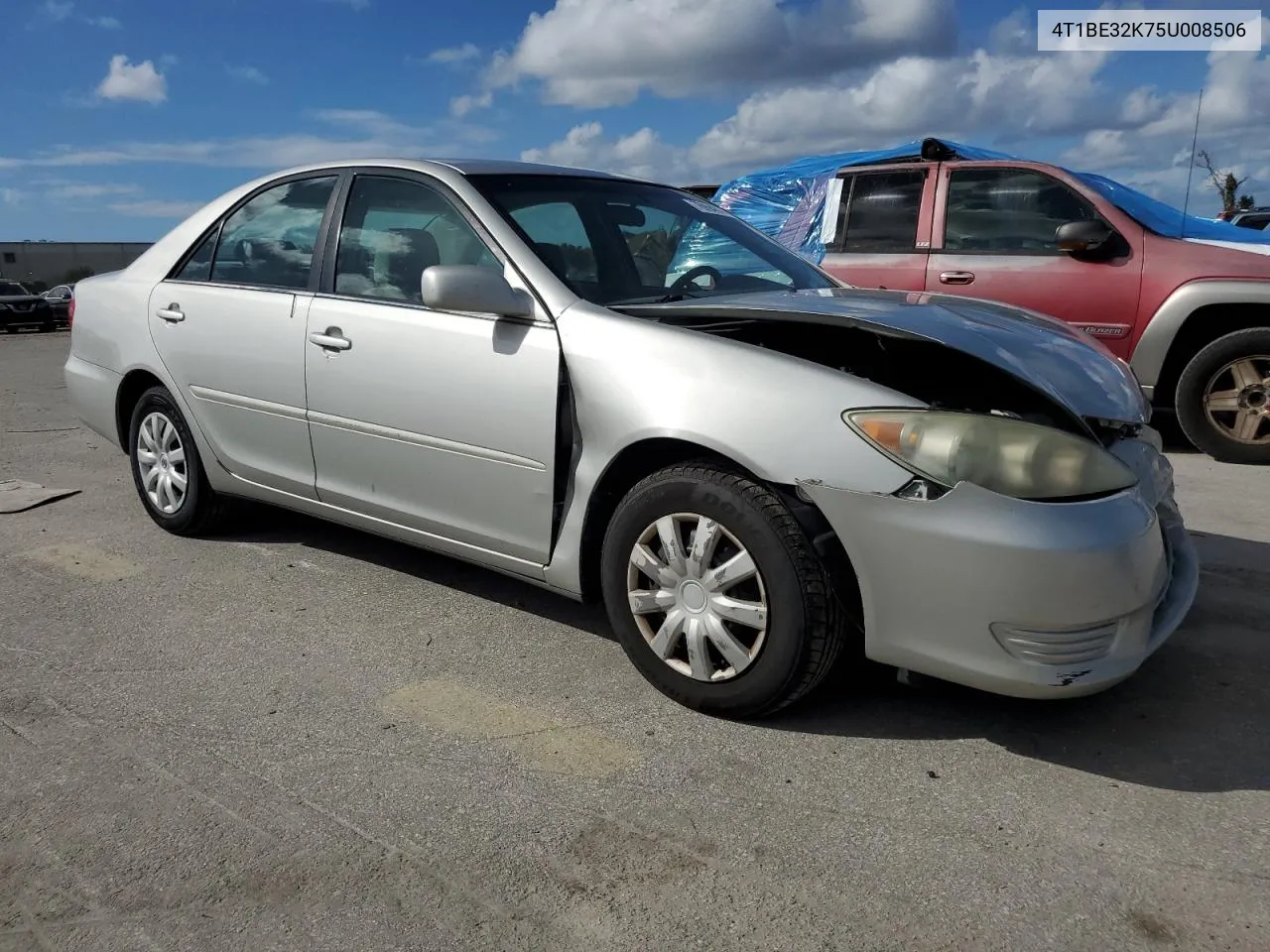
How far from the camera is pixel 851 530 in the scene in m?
2.65

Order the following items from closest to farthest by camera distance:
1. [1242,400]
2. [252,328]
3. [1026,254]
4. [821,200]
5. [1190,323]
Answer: [252,328]
[1242,400]
[1190,323]
[1026,254]
[821,200]

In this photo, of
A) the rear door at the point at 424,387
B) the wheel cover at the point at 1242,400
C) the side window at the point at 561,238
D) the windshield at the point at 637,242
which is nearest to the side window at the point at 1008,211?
the wheel cover at the point at 1242,400

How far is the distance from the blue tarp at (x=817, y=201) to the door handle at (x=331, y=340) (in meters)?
3.66

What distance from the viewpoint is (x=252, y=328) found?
408cm

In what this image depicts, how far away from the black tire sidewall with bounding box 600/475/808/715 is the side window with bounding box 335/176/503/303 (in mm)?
1016

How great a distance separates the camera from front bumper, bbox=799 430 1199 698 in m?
2.50

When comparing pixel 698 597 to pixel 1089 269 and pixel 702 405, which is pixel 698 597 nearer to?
pixel 702 405

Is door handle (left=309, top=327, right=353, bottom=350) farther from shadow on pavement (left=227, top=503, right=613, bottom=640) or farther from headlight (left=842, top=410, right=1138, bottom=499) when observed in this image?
headlight (left=842, top=410, right=1138, bottom=499)

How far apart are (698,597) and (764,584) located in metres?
0.23

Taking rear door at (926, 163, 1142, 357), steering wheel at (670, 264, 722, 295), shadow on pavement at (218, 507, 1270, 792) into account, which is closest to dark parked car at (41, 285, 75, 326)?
rear door at (926, 163, 1142, 357)

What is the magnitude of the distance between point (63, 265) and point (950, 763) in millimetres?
73617

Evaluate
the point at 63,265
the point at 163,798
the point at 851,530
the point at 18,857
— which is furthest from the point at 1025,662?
the point at 63,265

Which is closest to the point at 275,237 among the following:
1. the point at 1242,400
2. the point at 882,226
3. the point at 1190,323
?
the point at 882,226

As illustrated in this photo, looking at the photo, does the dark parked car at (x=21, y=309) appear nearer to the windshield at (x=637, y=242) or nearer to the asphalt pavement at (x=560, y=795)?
the asphalt pavement at (x=560, y=795)
